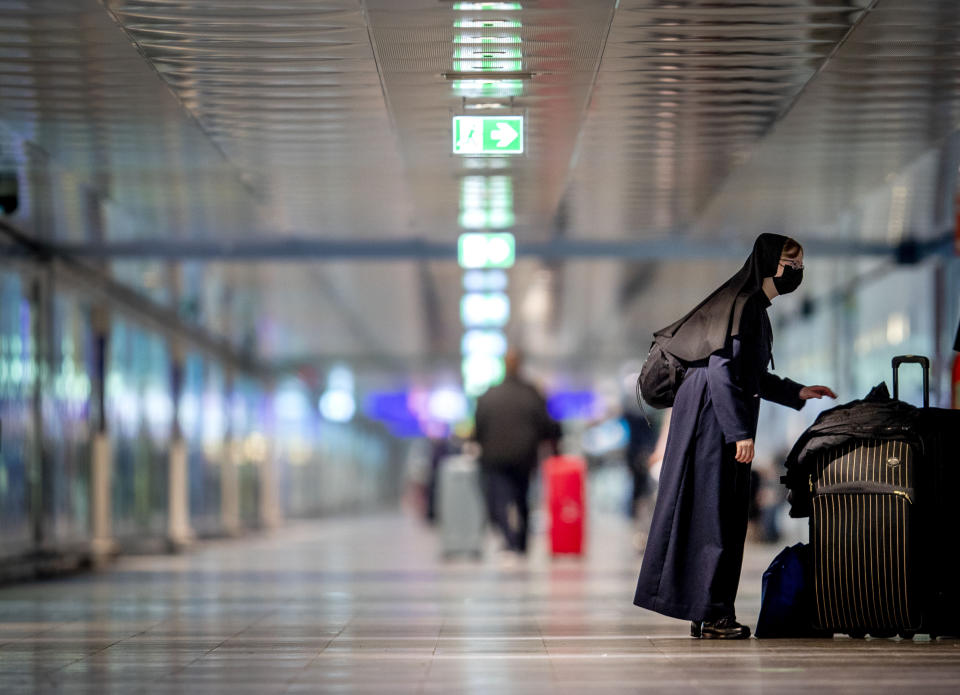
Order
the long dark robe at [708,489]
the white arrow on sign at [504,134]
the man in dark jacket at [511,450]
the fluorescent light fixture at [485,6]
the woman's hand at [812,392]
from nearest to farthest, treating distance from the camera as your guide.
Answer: the long dark robe at [708,489] < the woman's hand at [812,392] < the fluorescent light fixture at [485,6] < the white arrow on sign at [504,134] < the man in dark jacket at [511,450]

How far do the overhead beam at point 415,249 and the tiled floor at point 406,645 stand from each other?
184 inches

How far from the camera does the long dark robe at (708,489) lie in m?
6.88

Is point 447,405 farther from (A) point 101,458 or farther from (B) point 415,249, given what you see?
(B) point 415,249

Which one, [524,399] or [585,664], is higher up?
[524,399]

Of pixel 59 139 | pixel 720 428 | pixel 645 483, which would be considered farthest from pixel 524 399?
pixel 720 428

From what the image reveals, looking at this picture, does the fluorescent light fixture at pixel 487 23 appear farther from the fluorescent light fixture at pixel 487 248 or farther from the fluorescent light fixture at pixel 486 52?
the fluorescent light fixture at pixel 487 248

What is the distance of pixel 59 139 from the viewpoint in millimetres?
10758

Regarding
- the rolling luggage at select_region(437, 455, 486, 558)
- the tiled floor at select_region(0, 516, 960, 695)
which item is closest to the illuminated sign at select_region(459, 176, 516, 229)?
the rolling luggage at select_region(437, 455, 486, 558)

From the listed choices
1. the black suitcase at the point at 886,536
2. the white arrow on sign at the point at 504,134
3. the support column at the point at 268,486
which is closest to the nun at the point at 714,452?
the black suitcase at the point at 886,536

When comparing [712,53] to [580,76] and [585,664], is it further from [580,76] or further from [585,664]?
[585,664]

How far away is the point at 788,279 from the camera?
7105 millimetres

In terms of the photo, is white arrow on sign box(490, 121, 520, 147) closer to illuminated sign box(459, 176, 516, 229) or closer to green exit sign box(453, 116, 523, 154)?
green exit sign box(453, 116, 523, 154)

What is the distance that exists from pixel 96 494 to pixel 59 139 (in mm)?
7854

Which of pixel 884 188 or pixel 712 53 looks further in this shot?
pixel 884 188
